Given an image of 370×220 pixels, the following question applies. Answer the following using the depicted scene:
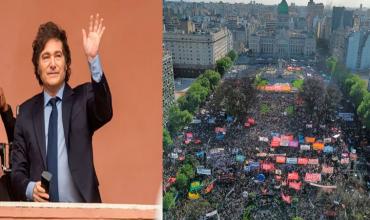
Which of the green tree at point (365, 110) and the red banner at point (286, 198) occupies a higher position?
the green tree at point (365, 110)

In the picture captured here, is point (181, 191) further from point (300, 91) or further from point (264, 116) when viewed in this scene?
point (300, 91)

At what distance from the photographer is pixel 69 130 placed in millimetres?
2172

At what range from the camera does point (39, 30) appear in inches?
85.0

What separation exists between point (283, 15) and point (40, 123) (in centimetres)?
138

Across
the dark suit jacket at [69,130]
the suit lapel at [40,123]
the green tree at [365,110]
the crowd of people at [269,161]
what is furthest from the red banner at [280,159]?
the suit lapel at [40,123]

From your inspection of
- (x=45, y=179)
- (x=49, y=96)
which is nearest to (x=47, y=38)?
(x=49, y=96)

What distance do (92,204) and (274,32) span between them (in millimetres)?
1326

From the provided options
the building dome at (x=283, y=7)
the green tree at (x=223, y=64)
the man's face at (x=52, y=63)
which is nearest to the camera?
the man's face at (x=52, y=63)

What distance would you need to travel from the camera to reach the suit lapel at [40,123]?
2172mm

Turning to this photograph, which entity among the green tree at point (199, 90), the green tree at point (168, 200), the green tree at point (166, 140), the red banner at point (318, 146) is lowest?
the green tree at point (168, 200)

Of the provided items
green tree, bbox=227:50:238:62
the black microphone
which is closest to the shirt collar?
the black microphone

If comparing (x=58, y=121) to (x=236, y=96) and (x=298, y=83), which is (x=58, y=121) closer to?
(x=236, y=96)

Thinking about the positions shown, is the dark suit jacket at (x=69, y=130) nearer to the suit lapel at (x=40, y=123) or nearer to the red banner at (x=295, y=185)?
the suit lapel at (x=40, y=123)

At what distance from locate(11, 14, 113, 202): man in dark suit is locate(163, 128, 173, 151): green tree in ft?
1.04
